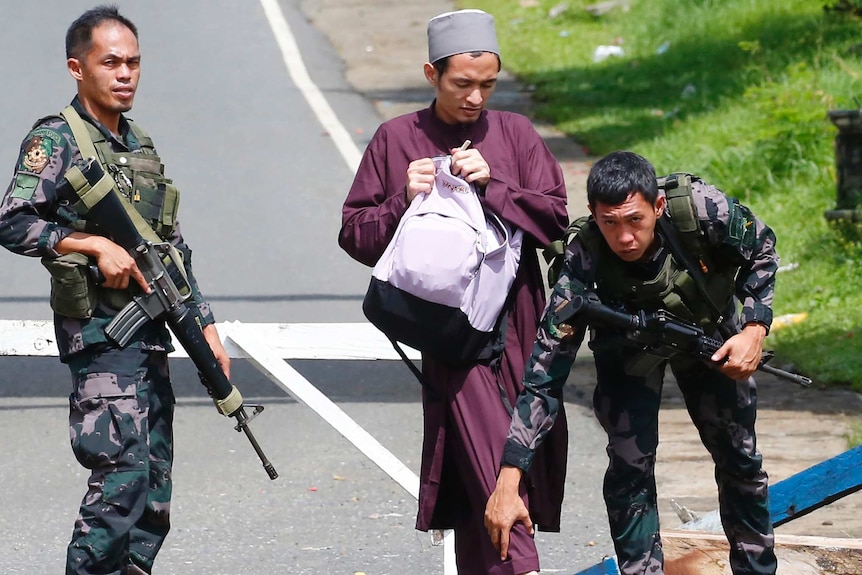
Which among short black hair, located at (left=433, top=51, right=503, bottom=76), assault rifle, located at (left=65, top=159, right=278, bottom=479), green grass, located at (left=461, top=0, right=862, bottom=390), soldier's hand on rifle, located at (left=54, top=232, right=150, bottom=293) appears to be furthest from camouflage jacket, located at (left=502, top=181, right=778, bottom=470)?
green grass, located at (left=461, top=0, right=862, bottom=390)

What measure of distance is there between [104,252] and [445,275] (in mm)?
1006

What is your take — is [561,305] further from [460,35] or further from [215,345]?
[215,345]

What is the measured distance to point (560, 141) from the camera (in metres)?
12.7

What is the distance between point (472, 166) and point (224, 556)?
6.91ft

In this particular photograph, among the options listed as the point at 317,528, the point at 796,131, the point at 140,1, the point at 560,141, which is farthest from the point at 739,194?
the point at 140,1

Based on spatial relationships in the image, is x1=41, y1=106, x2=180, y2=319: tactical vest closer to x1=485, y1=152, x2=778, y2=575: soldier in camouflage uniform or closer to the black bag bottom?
the black bag bottom

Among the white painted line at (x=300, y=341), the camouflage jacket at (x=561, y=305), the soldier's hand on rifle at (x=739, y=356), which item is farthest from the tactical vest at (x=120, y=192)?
the soldier's hand on rifle at (x=739, y=356)

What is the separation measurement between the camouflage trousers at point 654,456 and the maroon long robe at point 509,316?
0.22 metres

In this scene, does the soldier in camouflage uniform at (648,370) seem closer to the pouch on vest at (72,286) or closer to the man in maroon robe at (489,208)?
the man in maroon robe at (489,208)

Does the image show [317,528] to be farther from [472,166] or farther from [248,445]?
[472,166]

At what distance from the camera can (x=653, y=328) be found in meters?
4.23

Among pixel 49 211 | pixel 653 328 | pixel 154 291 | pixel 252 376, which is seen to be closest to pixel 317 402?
pixel 154 291

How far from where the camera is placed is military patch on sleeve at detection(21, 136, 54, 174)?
14.3 ft

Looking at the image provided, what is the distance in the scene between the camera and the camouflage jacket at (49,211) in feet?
14.2
